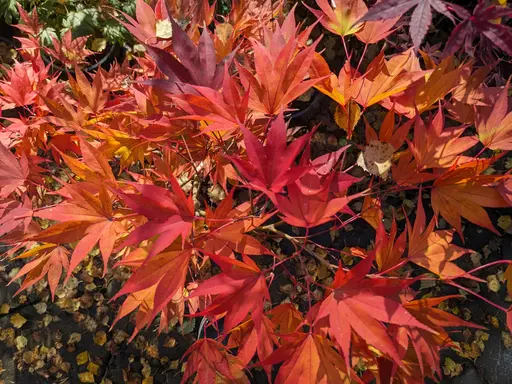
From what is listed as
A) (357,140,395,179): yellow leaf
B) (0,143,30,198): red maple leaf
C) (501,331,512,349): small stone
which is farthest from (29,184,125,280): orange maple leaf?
(501,331,512,349): small stone

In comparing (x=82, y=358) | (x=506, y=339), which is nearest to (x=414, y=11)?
(x=506, y=339)

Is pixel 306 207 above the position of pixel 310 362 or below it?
above

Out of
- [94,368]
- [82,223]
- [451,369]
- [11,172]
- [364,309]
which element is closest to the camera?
[364,309]

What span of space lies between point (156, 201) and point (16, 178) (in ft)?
1.26

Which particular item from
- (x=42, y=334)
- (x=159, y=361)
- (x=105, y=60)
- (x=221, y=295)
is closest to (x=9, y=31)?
(x=105, y=60)

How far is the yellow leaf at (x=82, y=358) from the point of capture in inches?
53.5

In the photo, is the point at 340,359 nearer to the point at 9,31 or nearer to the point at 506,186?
the point at 506,186

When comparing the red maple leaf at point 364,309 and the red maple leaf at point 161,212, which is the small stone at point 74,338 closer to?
the red maple leaf at point 161,212

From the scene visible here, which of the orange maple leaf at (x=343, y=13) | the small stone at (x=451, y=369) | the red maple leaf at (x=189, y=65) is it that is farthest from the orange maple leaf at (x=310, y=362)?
the small stone at (x=451, y=369)

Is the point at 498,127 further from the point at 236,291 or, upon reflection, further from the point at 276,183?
the point at 236,291

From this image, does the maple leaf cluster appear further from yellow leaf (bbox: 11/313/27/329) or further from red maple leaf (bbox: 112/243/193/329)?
yellow leaf (bbox: 11/313/27/329)

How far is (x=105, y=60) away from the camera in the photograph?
1569 millimetres

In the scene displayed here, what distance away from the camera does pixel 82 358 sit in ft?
4.47

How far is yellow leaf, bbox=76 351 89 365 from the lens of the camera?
136 cm
